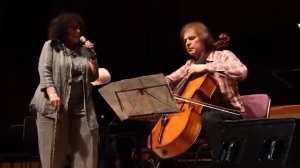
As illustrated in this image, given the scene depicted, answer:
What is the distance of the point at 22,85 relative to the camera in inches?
225

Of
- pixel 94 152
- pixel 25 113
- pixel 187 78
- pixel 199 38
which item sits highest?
pixel 199 38

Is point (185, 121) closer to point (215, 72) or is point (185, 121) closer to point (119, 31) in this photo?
point (215, 72)

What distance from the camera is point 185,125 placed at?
3176 millimetres

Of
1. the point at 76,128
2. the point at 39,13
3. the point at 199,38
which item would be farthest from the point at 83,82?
the point at 39,13

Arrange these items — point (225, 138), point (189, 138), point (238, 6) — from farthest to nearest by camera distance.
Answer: point (238, 6)
point (189, 138)
point (225, 138)

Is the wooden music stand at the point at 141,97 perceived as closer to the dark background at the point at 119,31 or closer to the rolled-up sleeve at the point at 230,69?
the rolled-up sleeve at the point at 230,69

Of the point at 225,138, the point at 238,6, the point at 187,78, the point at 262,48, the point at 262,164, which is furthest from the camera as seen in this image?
the point at 238,6

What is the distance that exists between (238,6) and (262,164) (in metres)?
3.18

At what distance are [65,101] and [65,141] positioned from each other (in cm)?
23

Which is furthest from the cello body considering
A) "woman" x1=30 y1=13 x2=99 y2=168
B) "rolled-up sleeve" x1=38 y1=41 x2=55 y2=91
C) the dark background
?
the dark background

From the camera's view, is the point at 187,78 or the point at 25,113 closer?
→ the point at 187,78

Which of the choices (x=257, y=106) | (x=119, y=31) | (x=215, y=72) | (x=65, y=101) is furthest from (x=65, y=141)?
(x=119, y=31)

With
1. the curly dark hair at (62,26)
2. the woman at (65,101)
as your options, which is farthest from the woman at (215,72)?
the curly dark hair at (62,26)

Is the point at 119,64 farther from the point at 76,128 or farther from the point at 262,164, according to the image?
the point at 262,164
